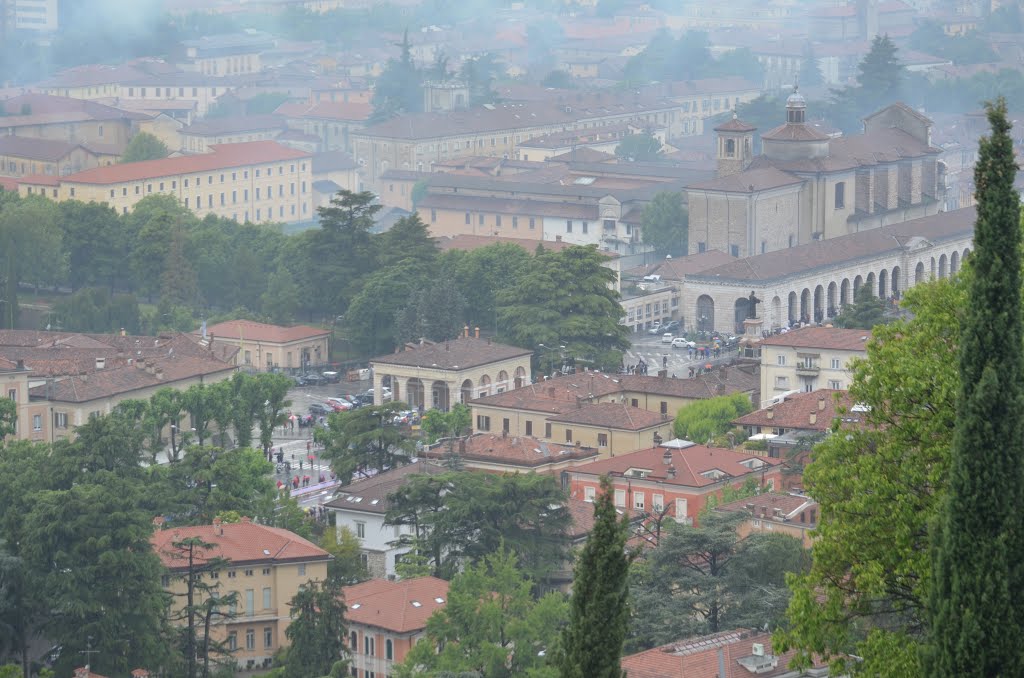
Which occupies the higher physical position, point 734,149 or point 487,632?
point 734,149

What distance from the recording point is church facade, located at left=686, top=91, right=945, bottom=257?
259 feet

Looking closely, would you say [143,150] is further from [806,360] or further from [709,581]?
[709,581]

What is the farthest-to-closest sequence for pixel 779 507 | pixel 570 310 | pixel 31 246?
pixel 31 246, pixel 570 310, pixel 779 507

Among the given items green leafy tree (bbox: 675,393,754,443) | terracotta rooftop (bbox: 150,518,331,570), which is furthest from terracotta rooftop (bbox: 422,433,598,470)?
terracotta rooftop (bbox: 150,518,331,570)

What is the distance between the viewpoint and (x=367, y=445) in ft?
159

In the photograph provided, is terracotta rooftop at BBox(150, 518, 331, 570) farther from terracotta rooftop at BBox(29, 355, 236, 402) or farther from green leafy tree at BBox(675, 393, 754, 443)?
terracotta rooftop at BBox(29, 355, 236, 402)

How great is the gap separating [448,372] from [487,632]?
25.4 metres

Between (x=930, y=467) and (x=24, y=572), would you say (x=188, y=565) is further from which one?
(x=930, y=467)

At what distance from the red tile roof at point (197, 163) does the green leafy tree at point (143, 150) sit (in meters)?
1.98

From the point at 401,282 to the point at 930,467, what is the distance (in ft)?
158

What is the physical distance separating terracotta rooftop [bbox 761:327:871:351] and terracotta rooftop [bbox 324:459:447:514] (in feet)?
40.8

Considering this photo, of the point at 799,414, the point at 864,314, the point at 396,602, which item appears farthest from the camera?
the point at 864,314

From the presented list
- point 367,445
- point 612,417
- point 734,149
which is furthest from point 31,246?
point 367,445

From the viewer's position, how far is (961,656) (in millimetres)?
15961
